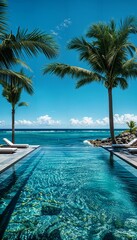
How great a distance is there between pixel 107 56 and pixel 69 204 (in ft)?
32.8

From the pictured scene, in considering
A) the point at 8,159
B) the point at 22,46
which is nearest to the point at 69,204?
the point at 8,159

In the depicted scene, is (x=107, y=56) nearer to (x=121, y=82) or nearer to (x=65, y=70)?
(x=121, y=82)

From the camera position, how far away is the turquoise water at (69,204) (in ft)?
9.62

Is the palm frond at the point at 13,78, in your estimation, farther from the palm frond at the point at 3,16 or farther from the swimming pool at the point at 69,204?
the swimming pool at the point at 69,204

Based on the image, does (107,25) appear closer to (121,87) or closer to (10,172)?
(121,87)

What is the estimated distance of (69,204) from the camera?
3990 millimetres

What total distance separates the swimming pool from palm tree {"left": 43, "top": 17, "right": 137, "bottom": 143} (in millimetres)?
7388

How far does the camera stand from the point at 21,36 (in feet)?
22.4

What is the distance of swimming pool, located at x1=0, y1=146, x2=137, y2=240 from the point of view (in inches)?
116

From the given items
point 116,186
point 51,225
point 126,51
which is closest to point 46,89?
point 126,51

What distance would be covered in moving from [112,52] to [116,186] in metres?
8.67

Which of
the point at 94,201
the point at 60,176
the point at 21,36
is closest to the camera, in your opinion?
the point at 94,201

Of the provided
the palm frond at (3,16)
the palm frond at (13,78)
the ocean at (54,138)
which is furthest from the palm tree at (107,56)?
the ocean at (54,138)

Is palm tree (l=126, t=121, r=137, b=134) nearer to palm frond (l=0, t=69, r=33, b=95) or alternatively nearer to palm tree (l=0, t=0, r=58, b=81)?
palm frond (l=0, t=69, r=33, b=95)
